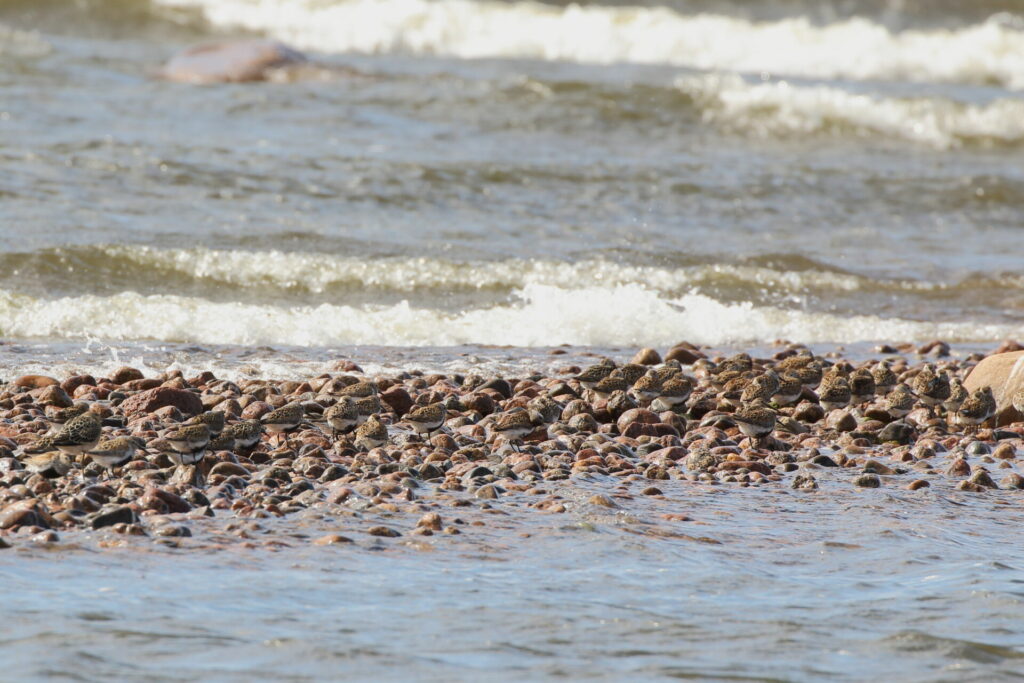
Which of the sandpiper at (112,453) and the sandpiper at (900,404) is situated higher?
the sandpiper at (900,404)

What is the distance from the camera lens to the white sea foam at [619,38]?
87.1 ft

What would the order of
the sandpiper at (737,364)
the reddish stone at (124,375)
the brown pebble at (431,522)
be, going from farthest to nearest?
the sandpiper at (737,364) → the reddish stone at (124,375) → the brown pebble at (431,522)

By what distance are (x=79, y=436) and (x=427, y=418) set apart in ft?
5.26

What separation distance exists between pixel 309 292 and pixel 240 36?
17524mm

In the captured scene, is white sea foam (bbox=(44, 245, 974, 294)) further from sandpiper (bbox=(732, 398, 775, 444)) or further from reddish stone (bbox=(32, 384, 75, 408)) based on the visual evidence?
sandpiper (bbox=(732, 398, 775, 444))

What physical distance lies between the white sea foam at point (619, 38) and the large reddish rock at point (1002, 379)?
1942 centimetres

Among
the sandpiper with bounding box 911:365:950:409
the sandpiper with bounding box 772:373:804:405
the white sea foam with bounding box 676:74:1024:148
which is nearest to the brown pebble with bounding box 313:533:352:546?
the sandpiper with bounding box 772:373:804:405

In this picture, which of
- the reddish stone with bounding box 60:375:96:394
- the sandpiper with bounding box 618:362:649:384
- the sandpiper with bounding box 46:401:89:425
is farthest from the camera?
the sandpiper with bounding box 618:362:649:384

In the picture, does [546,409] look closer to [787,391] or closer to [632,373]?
[632,373]

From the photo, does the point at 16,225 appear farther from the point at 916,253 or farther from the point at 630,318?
the point at 916,253

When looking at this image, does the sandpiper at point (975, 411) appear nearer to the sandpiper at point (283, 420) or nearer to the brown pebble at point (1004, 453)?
the brown pebble at point (1004, 453)

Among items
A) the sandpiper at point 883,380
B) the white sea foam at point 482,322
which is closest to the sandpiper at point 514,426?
the sandpiper at point 883,380

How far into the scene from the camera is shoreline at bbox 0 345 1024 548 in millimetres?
4688

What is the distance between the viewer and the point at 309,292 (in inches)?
421
